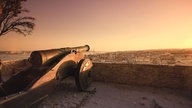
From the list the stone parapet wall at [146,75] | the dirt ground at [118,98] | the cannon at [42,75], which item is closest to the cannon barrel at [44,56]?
the cannon at [42,75]

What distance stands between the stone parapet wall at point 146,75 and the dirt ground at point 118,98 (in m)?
0.32

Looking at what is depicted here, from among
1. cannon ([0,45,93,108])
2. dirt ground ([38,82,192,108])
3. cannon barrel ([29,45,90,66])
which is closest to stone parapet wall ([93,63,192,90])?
dirt ground ([38,82,192,108])

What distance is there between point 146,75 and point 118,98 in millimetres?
1935

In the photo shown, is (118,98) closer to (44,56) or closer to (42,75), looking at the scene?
(42,75)

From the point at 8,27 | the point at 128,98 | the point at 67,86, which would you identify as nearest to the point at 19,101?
the point at 67,86

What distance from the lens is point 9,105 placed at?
2.59 m

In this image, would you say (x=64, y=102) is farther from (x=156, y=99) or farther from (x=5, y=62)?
(x=5, y=62)

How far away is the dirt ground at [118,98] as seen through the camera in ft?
12.7

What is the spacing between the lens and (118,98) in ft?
14.5

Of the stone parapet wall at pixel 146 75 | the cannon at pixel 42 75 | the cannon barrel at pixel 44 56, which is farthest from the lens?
the stone parapet wall at pixel 146 75

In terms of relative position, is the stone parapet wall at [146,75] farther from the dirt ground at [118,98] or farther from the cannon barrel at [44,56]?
the cannon barrel at [44,56]

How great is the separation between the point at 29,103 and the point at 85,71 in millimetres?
2098

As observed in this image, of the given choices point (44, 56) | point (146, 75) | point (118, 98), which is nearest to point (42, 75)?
point (44, 56)

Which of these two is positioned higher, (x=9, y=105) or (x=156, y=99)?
(x=9, y=105)
